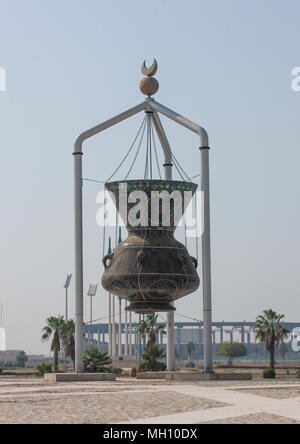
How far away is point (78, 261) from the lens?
123 feet

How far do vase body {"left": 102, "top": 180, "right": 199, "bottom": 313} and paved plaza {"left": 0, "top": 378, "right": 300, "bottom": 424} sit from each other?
583 centimetres

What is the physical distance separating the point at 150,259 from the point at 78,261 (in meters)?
3.67

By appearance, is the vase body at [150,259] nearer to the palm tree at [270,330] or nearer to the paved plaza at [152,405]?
the paved plaza at [152,405]

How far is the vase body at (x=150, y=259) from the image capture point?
35594 millimetres

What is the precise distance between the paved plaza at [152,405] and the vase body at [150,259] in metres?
5.83

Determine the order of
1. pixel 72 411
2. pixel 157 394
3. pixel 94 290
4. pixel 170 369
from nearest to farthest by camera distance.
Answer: pixel 72 411 → pixel 157 394 → pixel 170 369 → pixel 94 290

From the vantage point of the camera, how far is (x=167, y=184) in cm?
3641

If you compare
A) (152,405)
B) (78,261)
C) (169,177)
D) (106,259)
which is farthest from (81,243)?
(152,405)

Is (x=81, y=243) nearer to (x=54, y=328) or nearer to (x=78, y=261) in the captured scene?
(x=78, y=261)

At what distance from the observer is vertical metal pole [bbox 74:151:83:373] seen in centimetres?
3731
